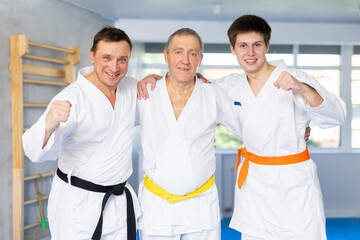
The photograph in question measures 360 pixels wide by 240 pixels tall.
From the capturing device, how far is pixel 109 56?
2.03 meters

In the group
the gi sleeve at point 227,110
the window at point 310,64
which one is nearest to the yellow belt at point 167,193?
the gi sleeve at point 227,110

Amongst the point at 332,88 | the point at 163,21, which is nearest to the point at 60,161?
the point at 163,21

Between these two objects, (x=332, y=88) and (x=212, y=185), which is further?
(x=332, y=88)

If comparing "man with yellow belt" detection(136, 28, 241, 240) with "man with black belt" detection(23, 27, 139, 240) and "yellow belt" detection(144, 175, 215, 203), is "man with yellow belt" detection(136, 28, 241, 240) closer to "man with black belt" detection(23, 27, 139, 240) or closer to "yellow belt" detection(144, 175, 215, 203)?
"yellow belt" detection(144, 175, 215, 203)

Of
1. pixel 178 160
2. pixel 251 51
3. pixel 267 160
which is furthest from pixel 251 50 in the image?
pixel 178 160

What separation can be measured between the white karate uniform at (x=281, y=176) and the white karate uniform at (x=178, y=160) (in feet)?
0.71

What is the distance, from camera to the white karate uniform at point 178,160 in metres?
2.13

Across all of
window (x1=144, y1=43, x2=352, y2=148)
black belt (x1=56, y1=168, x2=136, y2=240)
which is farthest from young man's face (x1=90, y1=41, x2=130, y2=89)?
window (x1=144, y1=43, x2=352, y2=148)

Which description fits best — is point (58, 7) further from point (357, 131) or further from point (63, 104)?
point (357, 131)

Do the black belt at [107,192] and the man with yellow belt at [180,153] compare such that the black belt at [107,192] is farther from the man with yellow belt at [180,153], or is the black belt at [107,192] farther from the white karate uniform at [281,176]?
the white karate uniform at [281,176]

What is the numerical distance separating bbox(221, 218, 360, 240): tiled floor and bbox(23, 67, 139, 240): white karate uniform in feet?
9.33

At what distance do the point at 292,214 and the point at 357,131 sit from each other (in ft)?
15.9

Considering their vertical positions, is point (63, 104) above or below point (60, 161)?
above

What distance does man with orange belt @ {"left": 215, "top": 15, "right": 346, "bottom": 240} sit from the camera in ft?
6.73
